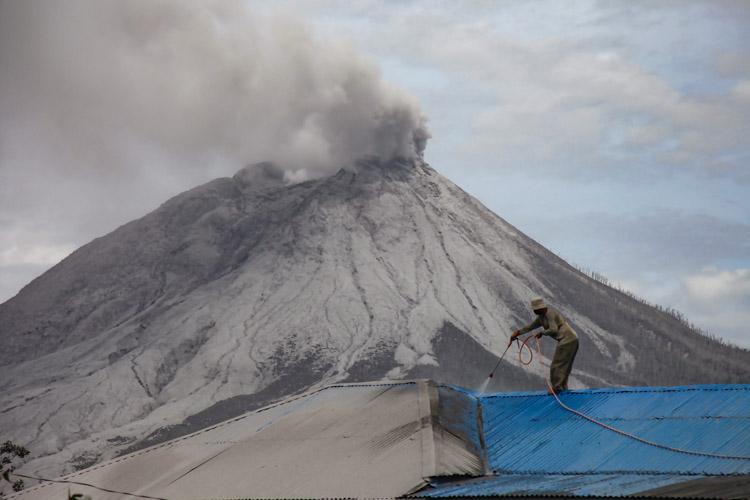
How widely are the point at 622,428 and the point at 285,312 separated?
103749mm

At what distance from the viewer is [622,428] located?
19.3 metres

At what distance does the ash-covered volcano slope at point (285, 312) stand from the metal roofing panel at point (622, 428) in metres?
80.2

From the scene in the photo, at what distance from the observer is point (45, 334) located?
5448 inches

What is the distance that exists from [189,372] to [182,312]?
Answer: 44.2 feet

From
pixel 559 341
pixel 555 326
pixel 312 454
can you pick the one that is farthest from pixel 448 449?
pixel 555 326

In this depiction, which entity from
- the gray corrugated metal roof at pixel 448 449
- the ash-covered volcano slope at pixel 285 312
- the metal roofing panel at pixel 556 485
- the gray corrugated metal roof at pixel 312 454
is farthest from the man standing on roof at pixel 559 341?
the ash-covered volcano slope at pixel 285 312

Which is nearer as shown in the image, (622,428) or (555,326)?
(622,428)

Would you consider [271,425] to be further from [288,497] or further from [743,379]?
[743,379]

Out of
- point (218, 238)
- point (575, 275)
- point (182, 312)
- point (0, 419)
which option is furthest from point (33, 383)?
point (575, 275)

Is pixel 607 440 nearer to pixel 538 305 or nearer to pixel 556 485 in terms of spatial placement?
pixel 556 485

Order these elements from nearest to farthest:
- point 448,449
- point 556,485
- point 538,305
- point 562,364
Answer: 1. point 556,485
2. point 448,449
3. point 562,364
4. point 538,305

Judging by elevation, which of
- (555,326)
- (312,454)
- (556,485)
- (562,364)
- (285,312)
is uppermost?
(285,312)

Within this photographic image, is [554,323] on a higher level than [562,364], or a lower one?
higher

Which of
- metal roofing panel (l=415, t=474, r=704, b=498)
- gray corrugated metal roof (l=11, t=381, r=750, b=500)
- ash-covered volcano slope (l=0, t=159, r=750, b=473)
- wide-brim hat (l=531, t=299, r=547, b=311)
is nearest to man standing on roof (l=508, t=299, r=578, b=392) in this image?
wide-brim hat (l=531, t=299, r=547, b=311)
